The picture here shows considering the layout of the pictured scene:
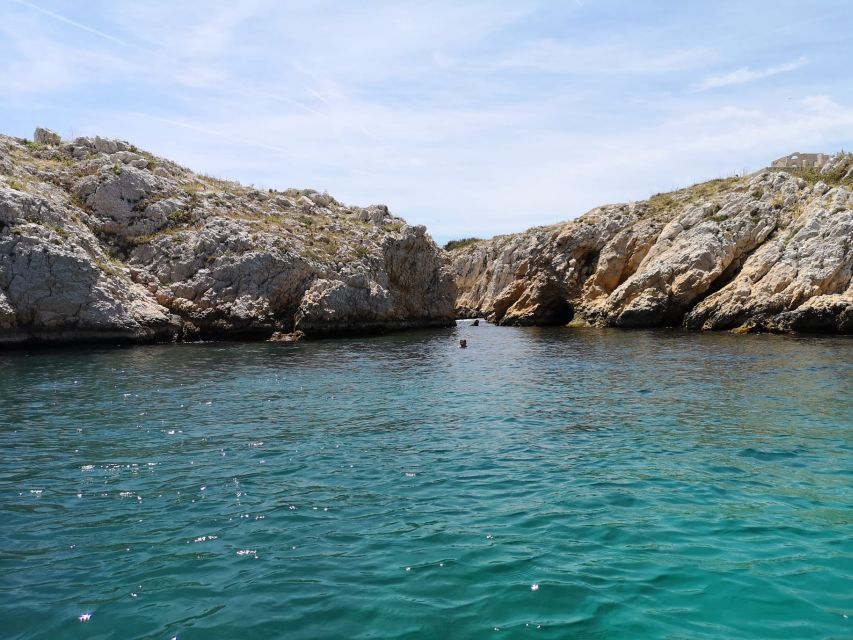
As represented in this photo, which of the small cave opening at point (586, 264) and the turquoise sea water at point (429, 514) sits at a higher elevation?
the small cave opening at point (586, 264)

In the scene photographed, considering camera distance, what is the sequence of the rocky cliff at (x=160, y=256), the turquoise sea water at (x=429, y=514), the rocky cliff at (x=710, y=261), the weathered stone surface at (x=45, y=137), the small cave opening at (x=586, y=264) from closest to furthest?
the turquoise sea water at (x=429, y=514), the rocky cliff at (x=160, y=256), the rocky cliff at (x=710, y=261), the weathered stone surface at (x=45, y=137), the small cave opening at (x=586, y=264)

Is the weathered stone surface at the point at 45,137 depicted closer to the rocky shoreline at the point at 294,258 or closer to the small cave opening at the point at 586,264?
the rocky shoreline at the point at 294,258

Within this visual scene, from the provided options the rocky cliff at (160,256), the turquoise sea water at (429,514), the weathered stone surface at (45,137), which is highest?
the weathered stone surface at (45,137)

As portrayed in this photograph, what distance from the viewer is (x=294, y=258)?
166 ft

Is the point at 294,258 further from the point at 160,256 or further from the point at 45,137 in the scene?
the point at 45,137

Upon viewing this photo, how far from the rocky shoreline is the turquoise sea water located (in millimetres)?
20729

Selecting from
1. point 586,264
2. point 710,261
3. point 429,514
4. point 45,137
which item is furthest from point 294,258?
point 429,514

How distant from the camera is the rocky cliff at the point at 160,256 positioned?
3866 cm

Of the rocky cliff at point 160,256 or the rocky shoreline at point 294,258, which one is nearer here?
the rocky cliff at point 160,256

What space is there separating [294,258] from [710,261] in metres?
37.9

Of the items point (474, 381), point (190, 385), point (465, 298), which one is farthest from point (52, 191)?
point (465, 298)

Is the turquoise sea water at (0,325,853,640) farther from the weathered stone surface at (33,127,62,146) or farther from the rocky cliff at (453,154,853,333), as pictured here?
the weathered stone surface at (33,127,62,146)

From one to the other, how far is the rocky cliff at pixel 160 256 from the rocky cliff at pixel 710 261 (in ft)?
76.3

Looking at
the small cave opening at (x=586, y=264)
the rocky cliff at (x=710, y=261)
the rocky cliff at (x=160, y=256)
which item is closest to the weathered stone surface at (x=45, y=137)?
the rocky cliff at (x=160, y=256)
